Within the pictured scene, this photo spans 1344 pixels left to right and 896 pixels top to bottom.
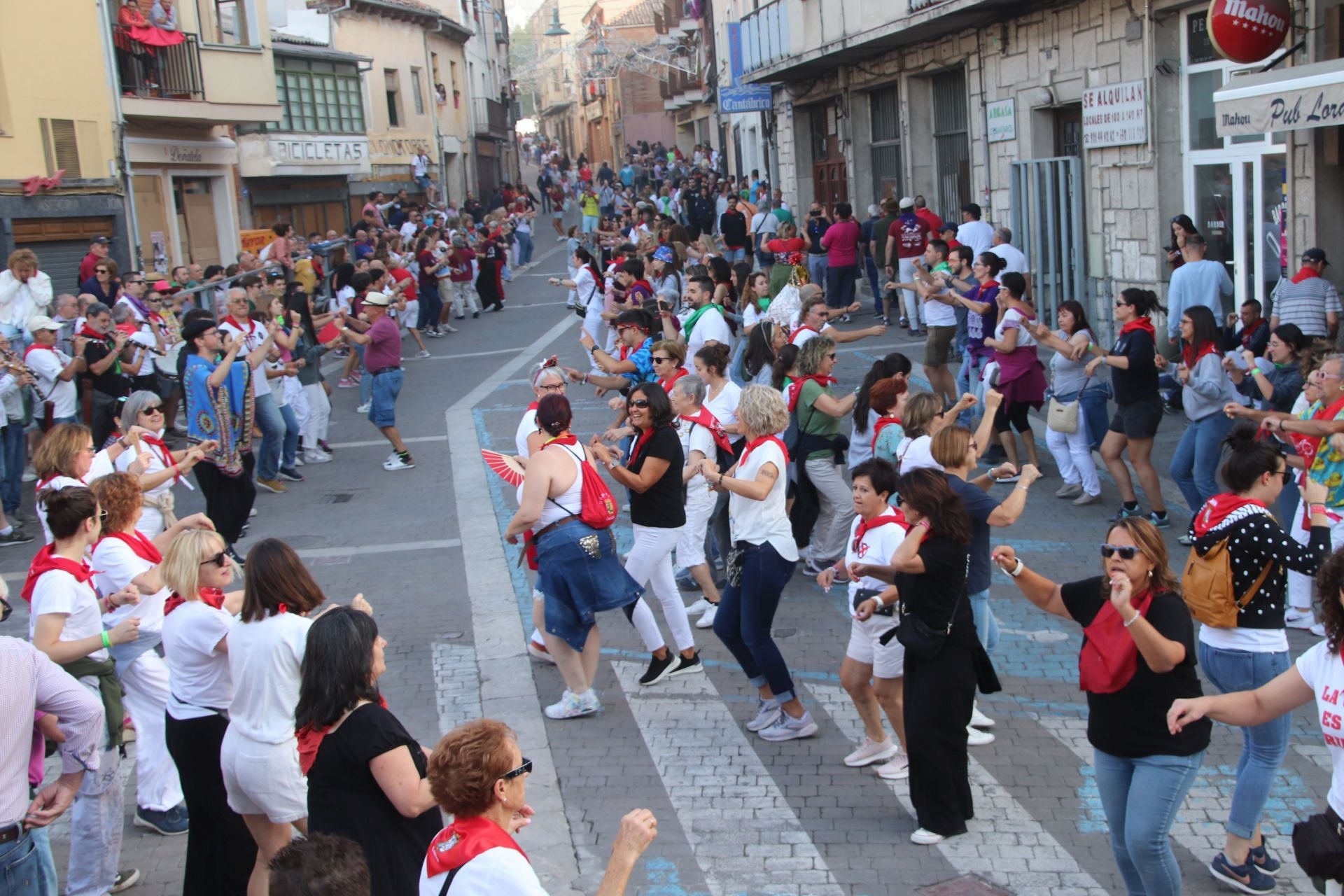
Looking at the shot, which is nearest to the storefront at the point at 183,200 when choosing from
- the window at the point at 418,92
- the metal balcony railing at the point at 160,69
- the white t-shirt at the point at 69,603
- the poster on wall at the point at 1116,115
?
the metal balcony railing at the point at 160,69

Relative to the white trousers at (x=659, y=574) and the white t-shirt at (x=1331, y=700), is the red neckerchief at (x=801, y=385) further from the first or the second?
the white t-shirt at (x=1331, y=700)

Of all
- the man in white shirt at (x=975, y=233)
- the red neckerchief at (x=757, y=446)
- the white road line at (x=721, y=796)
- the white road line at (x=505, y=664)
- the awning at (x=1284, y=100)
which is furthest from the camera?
the man in white shirt at (x=975, y=233)

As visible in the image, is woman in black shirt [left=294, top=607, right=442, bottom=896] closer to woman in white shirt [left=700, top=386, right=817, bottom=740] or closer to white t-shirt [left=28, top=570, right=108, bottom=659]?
white t-shirt [left=28, top=570, right=108, bottom=659]

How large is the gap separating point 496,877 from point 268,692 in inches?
62.8

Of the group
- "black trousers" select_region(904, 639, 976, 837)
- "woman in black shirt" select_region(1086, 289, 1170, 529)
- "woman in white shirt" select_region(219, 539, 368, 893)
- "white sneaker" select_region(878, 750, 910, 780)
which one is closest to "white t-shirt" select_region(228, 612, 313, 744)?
"woman in white shirt" select_region(219, 539, 368, 893)

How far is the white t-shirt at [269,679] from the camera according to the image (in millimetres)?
4422

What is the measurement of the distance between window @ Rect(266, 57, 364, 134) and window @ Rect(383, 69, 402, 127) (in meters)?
5.26

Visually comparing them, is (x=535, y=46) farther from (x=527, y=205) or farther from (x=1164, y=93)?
(x=1164, y=93)

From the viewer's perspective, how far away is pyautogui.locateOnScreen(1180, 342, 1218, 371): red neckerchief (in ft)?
27.9

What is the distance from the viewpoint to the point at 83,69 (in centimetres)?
2059

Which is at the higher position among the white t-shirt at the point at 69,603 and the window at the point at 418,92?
the window at the point at 418,92

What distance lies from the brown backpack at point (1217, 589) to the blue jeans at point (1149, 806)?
33.0 inches

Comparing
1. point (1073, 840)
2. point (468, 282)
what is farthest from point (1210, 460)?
point (468, 282)

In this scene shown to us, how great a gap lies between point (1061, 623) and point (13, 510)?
9.10 metres
